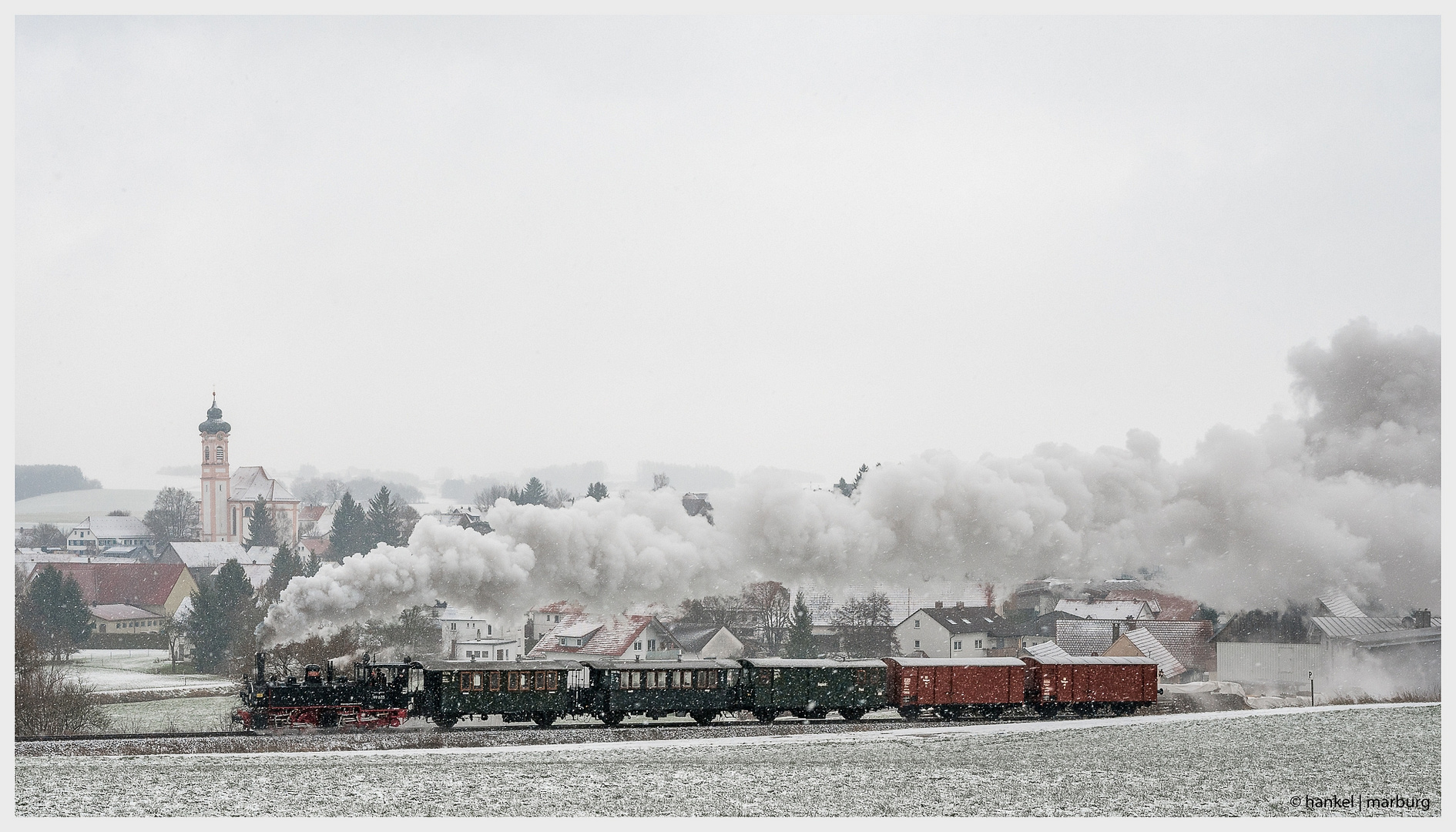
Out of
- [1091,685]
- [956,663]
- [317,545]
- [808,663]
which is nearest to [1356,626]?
[1091,685]

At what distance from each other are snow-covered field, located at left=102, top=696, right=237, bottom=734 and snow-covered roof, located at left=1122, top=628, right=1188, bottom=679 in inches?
1507

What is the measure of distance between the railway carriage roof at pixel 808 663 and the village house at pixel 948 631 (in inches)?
863

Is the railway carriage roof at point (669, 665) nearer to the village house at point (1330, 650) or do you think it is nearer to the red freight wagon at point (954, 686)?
the red freight wagon at point (954, 686)

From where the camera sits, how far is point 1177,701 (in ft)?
151

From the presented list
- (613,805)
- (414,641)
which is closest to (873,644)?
(414,641)

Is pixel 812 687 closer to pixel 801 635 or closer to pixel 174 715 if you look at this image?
pixel 801 635

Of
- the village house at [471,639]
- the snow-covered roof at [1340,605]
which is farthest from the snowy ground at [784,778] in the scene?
the village house at [471,639]

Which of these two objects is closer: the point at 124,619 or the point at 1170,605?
the point at 1170,605

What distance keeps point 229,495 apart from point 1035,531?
9930 cm

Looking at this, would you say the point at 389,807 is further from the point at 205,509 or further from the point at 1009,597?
the point at 205,509

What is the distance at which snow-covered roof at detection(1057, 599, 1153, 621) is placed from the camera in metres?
62.7

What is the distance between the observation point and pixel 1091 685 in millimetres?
42156

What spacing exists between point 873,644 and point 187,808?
45293mm

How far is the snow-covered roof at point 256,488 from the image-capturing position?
132 metres
